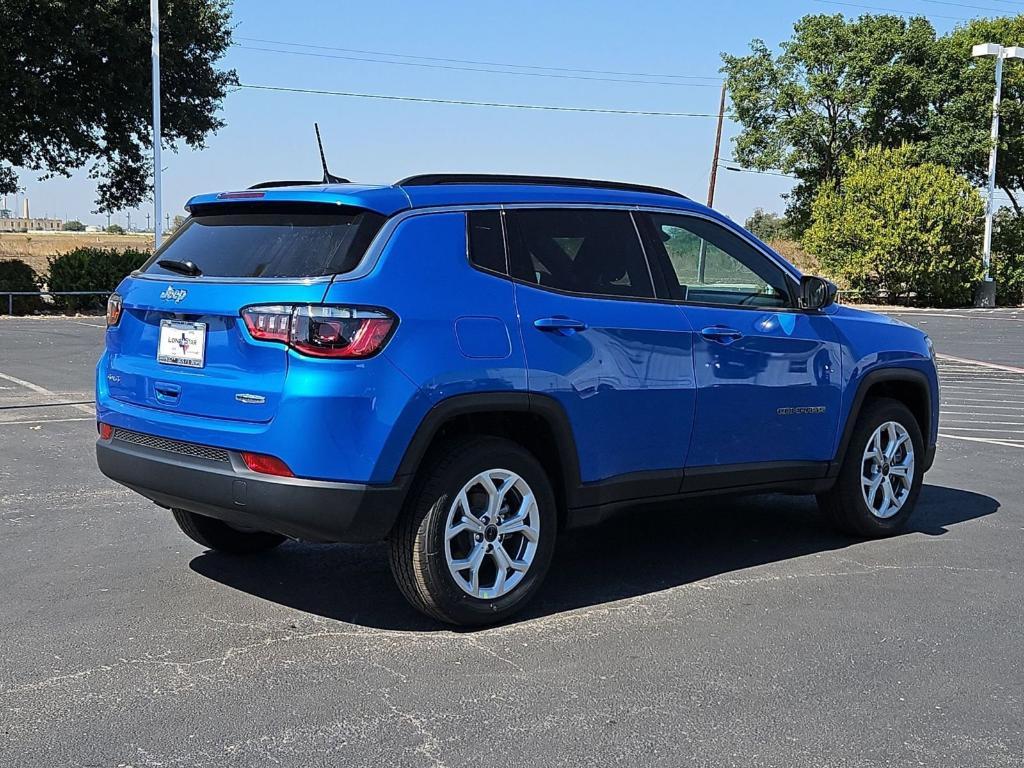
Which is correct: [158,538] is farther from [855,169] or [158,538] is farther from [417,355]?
[855,169]

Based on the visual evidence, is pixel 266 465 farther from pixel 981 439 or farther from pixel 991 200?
pixel 991 200

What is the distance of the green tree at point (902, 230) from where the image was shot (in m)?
38.9

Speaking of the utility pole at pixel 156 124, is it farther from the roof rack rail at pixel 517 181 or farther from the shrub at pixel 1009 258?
the shrub at pixel 1009 258

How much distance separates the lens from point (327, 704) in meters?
3.87

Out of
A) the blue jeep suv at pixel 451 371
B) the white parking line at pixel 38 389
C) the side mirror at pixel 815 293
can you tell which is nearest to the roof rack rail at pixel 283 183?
the blue jeep suv at pixel 451 371

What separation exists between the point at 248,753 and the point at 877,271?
3905 centimetres

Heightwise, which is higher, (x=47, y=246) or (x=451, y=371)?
(x=451, y=371)

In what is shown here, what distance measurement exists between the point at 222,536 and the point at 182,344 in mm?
1409

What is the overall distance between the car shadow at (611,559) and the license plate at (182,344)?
1.18m

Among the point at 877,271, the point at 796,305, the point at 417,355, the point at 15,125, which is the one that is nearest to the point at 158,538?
the point at 417,355

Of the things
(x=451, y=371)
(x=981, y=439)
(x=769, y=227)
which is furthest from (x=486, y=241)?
(x=769, y=227)

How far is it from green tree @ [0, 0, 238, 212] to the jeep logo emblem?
23487 mm

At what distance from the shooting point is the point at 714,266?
581cm

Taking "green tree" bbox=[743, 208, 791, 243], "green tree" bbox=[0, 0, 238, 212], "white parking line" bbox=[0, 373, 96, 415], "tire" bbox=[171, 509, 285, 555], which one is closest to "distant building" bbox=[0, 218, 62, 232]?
"green tree" bbox=[743, 208, 791, 243]
